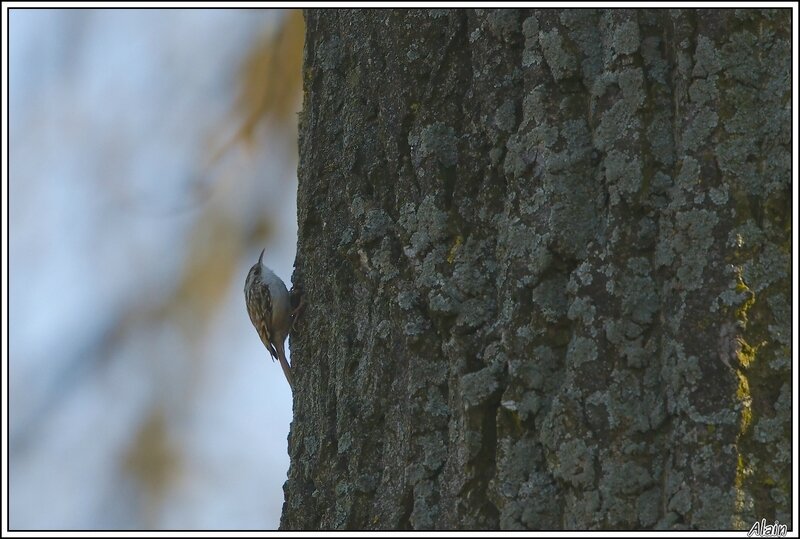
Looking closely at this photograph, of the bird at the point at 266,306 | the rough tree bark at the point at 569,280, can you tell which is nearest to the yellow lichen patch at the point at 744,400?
the rough tree bark at the point at 569,280

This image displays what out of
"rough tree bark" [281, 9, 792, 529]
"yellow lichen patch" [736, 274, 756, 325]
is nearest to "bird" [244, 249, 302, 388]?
"rough tree bark" [281, 9, 792, 529]

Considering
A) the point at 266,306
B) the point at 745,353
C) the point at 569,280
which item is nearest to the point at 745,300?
the point at 745,353

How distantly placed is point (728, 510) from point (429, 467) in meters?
0.48

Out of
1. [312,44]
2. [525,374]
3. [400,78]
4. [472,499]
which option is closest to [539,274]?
[525,374]

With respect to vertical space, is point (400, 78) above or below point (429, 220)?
above

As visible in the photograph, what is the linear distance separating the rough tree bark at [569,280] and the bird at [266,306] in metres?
1.37

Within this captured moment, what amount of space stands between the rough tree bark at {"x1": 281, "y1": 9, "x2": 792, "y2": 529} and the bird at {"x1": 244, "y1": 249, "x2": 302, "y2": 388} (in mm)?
1367

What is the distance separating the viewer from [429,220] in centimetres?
173

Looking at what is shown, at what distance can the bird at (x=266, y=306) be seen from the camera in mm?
3219

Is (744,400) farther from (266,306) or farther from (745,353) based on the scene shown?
(266,306)

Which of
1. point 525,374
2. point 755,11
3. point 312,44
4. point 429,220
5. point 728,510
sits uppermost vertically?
point 312,44

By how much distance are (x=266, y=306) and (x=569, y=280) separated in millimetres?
2028

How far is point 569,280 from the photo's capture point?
154 cm

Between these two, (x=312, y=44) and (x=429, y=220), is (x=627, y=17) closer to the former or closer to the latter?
(x=429, y=220)
